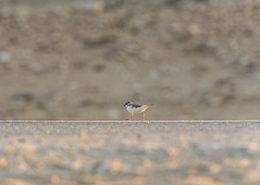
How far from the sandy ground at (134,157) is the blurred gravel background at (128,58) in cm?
1197

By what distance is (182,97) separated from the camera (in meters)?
30.5

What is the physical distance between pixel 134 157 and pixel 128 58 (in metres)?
18.0

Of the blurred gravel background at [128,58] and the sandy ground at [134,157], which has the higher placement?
the blurred gravel background at [128,58]

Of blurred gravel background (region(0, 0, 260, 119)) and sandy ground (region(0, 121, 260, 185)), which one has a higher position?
blurred gravel background (region(0, 0, 260, 119))

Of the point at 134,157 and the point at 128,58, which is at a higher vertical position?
the point at 128,58

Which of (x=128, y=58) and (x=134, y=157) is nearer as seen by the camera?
(x=134, y=157)

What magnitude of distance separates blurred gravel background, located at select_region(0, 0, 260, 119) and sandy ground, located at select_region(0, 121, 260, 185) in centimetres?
1197

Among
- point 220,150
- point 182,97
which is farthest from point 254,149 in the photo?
point 182,97

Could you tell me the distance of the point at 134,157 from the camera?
14.8 m

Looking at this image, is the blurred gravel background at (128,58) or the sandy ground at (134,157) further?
the blurred gravel background at (128,58)

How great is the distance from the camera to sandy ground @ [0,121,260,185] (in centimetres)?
1391

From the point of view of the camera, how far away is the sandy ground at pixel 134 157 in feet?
45.6

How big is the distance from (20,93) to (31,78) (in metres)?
1.00

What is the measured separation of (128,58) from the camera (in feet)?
107
